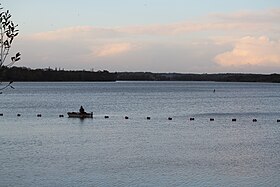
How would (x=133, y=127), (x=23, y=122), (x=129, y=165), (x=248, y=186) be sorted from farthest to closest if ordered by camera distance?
(x=23, y=122)
(x=133, y=127)
(x=129, y=165)
(x=248, y=186)

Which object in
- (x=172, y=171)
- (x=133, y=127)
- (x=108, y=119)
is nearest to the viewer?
(x=172, y=171)

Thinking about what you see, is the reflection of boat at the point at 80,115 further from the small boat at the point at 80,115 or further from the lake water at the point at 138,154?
the lake water at the point at 138,154

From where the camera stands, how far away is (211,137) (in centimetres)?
3975

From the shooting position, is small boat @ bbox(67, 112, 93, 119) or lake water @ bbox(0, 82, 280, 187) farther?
small boat @ bbox(67, 112, 93, 119)

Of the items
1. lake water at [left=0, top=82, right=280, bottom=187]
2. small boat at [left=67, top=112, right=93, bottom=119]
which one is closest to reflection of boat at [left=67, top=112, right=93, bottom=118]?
small boat at [left=67, top=112, right=93, bottom=119]

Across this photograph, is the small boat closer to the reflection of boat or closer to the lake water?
the reflection of boat

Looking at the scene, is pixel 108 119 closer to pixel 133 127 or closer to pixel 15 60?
pixel 133 127

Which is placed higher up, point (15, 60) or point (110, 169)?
point (15, 60)

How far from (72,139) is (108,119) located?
58.3ft

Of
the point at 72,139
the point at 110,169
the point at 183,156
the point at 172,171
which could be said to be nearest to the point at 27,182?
the point at 110,169

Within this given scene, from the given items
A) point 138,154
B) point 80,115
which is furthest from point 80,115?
point 138,154

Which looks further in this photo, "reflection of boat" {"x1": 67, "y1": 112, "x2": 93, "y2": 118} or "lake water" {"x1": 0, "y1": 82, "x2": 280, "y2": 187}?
"reflection of boat" {"x1": 67, "y1": 112, "x2": 93, "y2": 118}

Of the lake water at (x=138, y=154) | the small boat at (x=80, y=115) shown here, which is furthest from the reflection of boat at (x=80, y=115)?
the lake water at (x=138, y=154)

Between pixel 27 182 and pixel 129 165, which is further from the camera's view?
pixel 129 165
